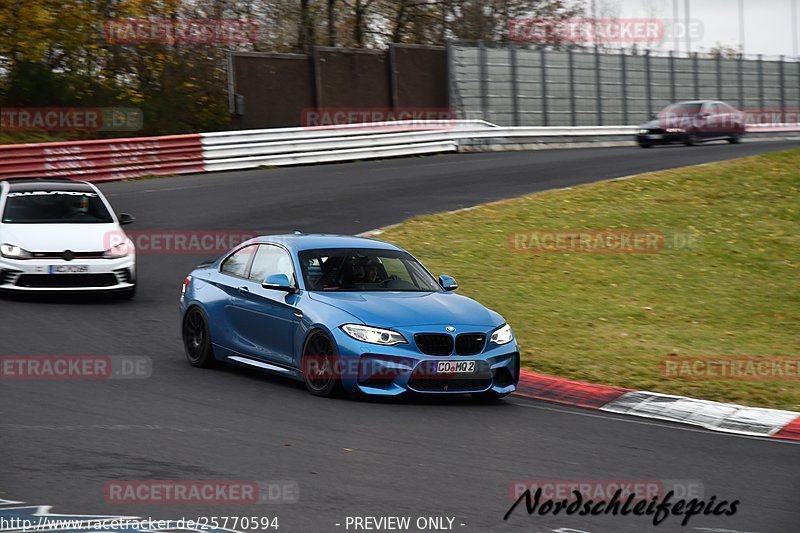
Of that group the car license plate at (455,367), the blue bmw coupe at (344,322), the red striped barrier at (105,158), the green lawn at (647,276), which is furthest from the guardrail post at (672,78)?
the car license plate at (455,367)

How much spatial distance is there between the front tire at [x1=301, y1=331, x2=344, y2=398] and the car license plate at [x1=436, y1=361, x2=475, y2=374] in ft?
2.85

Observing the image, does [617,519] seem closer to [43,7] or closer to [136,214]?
[136,214]

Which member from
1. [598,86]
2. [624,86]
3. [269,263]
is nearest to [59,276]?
[269,263]

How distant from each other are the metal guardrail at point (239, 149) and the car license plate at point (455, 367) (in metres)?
17.9

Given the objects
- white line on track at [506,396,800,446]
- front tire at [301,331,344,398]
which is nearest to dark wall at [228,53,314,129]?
front tire at [301,331,344,398]

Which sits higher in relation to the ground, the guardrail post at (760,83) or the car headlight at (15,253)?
the guardrail post at (760,83)

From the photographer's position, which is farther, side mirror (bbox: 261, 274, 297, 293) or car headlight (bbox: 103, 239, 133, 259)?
car headlight (bbox: 103, 239, 133, 259)

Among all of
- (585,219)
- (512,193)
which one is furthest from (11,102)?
(585,219)

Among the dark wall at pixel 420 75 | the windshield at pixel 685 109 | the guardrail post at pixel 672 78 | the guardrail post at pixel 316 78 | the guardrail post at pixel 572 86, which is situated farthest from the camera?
the guardrail post at pixel 672 78

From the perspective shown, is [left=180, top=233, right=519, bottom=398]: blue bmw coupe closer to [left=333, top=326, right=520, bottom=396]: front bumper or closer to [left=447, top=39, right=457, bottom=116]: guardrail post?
[left=333, top=326, right=520, bottom=396]: front bumper

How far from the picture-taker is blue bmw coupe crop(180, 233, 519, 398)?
9930mm

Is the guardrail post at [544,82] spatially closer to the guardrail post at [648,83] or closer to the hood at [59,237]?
the guardrail post at [648,83]

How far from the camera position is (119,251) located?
15.4 metres

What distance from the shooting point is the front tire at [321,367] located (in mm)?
10023
